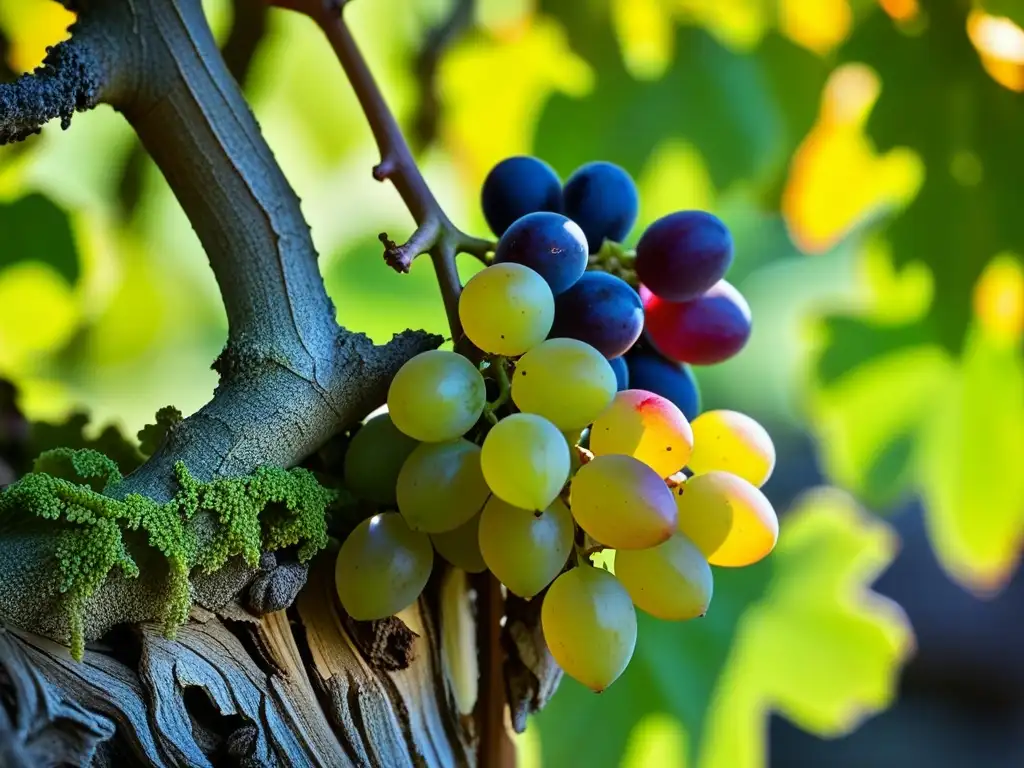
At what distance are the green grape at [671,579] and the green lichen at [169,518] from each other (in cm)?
15

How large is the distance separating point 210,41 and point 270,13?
0.52 metres

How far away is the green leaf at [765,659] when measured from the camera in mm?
1002

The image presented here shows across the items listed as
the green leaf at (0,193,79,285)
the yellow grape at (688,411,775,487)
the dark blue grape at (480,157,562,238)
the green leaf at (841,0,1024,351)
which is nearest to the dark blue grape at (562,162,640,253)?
the dark blue grape at (480,157,562,238)

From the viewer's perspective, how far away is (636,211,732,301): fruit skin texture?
0.51 meters

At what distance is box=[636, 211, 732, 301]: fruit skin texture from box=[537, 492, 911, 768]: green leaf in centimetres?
55

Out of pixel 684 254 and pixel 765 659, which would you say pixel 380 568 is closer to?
pixel 684 254

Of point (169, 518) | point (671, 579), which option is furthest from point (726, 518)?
point (169, 518)

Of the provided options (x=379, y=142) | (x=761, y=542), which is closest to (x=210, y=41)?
(x=379, y=142)

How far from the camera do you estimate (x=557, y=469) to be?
415 mm

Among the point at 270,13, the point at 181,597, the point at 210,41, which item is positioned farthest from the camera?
the point at 270,13

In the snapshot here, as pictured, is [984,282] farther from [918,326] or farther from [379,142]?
[379,142]

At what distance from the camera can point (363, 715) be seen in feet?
1.53

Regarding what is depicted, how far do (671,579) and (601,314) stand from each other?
0.13 m

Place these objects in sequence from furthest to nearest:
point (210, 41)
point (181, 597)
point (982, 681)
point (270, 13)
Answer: point (982, 681)
point (270, 13)
point (210, 41)
point (181, 597)
